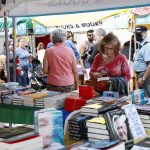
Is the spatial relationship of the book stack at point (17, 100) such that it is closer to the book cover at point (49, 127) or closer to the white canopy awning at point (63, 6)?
the white canopy awning at point (63, 6)

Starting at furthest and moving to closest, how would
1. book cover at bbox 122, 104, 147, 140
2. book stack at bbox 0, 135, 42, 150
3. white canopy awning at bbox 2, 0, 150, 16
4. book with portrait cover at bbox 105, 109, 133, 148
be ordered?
white canopy awning at bbox 2, 0, 150, 16
book cover at bbox 122, 104, 147, 140
book with portrait cover at bbox 105, 109, 133, 148
book stack at bbox 0, 135, 42, 150

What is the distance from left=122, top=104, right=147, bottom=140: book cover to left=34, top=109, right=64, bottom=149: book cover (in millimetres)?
484

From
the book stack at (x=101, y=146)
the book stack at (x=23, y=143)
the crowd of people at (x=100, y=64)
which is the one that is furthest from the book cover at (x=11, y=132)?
the crowd of people at (x=100, y=64)

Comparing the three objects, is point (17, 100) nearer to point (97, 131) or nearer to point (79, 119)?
point (79, 119)

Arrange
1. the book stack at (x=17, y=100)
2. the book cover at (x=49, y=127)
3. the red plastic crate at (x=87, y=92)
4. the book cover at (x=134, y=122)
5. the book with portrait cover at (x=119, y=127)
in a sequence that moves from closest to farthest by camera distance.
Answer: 1. the book cover at (x=49, y=127)
2. the book with portrait cover at (x=119, y=127)
3. the book cover at (x=134, y=122)
4. the red plastic crate at (x=87, y=92)
5. the book stack at (x=17, y=100)

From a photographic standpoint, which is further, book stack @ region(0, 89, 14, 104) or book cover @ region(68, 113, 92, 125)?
book stack @ region(0, 89, 14, 104)

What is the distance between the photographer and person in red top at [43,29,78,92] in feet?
14.7

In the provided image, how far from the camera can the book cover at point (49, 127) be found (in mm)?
2076

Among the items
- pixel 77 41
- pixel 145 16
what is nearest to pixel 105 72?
pixel 145 16

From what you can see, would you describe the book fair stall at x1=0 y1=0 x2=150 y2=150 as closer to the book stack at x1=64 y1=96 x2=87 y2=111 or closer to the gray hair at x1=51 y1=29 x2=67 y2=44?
the book stack at x1=64 y1=96 x2=87 y2=111


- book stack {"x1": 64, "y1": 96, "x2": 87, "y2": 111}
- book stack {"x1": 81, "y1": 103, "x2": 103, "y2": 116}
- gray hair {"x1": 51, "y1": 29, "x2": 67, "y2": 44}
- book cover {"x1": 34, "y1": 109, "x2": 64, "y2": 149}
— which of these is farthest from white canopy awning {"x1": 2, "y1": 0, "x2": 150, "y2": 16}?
book cover {"x1": 34, "y1": 109, "x2": 64, "y2": 149}

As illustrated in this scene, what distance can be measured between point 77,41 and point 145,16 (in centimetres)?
276

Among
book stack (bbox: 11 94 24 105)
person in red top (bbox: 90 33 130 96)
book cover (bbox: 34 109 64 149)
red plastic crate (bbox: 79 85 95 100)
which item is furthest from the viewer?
person in red top (bbox: 90 33 130 96)

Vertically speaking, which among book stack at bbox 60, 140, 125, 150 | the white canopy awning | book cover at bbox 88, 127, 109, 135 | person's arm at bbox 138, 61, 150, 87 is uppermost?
the white canopy awning
